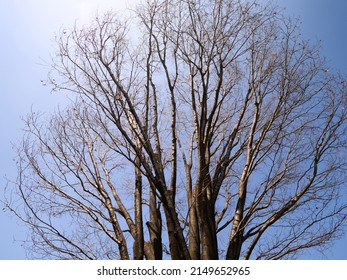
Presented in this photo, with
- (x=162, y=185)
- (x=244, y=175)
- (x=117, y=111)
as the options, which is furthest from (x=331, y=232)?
(x=117, y=111)

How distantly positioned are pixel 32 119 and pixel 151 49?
274cm

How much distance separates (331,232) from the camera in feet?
18.8

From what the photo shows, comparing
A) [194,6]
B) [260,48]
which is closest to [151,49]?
[194,6]

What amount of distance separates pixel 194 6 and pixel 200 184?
2732mm

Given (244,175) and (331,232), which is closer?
(244,175)

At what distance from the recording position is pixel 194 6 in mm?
5590

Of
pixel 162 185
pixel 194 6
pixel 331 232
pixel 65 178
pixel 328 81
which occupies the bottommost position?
pixel 331 232
